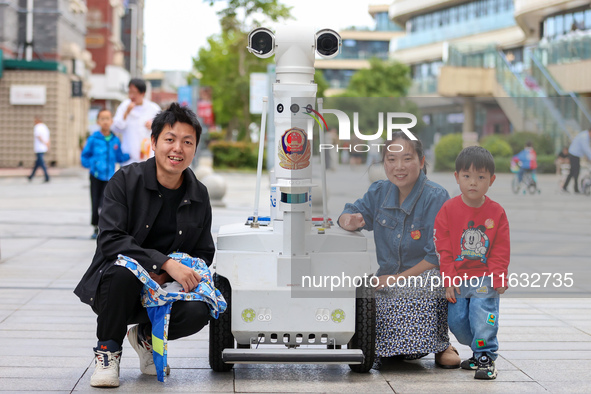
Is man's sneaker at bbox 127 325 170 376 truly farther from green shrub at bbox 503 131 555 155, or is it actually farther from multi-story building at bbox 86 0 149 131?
multi-story building at bbox 86 0 149 131

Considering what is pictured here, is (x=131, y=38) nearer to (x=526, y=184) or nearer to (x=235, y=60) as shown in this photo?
(x=235, y=60)

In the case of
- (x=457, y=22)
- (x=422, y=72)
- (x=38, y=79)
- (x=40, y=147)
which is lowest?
(x=40, y=147)

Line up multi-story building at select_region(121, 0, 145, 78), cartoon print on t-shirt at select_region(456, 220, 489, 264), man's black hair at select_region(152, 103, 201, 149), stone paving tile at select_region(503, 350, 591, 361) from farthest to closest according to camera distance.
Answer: multi-story building at select_region(121, 0, 145, 78), stone paving tile at select_region(503, 350, 591, 361), cartoon print on t-shirt at select_region(456, 220, 489, 264), man's black hair at select_region(152, 103, 201, 149)

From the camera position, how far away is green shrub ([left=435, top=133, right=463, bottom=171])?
4262 millimetres

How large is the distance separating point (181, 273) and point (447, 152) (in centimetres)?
147

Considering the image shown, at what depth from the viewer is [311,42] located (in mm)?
3830

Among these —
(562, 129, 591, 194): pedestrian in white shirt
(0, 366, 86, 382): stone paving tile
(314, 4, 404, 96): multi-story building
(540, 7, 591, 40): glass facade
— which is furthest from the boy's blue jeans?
(314, 4, 404, 96): multi-story building

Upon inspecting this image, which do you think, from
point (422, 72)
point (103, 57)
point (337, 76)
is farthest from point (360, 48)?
point (103, 57)

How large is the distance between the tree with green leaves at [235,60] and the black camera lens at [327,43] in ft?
55.7

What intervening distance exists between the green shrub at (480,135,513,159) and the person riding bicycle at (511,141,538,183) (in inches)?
2.1

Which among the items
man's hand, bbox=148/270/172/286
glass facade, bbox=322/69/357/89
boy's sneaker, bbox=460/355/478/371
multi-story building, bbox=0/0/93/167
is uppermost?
glass facade, bbox=322/69/357/89

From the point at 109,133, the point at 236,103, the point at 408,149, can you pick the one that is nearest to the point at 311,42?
the point at 408,149

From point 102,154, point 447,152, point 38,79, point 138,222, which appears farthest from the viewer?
point 38,79

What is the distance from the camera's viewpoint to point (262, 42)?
3.86m
